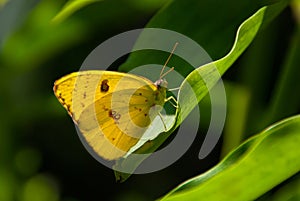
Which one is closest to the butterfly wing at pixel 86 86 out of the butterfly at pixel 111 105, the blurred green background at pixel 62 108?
the butterfly at pixel 111 105

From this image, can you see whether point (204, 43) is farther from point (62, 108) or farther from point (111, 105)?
point (62, 108)

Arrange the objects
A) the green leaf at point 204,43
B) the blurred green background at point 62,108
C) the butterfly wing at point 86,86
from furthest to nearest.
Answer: the blurred green background at point 62,108
the butterfly wing at point 86,86
the green leaf at point 204,43

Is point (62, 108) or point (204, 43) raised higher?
point (204, 43)

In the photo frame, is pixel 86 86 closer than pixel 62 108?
Yes

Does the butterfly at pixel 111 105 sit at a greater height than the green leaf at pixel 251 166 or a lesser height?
greater

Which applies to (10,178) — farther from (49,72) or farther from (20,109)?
(49,72)

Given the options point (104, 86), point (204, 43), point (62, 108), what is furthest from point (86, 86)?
point (62, 108)

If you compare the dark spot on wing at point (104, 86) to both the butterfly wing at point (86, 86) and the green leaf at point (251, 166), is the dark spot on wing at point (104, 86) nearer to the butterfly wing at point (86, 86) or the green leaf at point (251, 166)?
the butterfly wing at point (86, 86)
